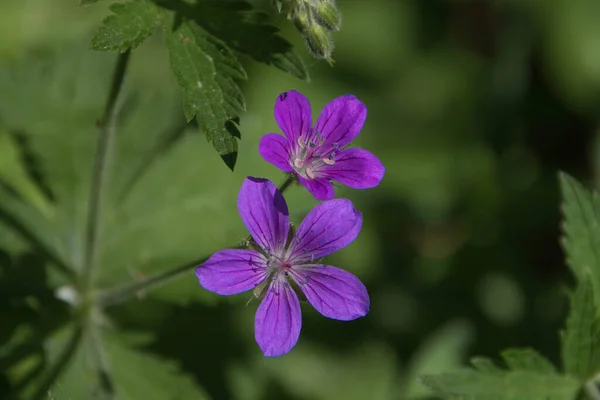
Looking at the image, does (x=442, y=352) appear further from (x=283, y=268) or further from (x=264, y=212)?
(x=264, y=212)

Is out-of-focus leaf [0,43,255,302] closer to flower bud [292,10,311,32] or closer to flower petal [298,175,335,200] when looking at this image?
flower petal [298,175,335,200]

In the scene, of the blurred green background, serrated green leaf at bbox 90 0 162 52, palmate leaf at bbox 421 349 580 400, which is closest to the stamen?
serrated green leaf at bbox 90 0 162 52

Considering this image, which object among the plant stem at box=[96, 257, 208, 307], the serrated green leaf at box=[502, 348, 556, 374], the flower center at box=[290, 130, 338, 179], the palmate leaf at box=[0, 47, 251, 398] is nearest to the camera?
the flower center at box=[290, 130, 338, 179]

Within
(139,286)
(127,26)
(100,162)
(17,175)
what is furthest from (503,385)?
(17,175)

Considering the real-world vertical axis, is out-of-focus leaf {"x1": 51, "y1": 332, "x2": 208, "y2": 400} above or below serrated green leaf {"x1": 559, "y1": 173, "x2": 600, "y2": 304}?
above

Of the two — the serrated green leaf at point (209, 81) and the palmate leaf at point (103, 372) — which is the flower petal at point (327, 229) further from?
the palmate leaf at point (103, 372)

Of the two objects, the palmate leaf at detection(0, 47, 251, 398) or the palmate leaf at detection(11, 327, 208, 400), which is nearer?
the palmate leaf at detection(11, 327, 208, 400)

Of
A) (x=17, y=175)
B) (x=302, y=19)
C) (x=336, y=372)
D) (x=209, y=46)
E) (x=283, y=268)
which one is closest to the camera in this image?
(x=302, y=19)
